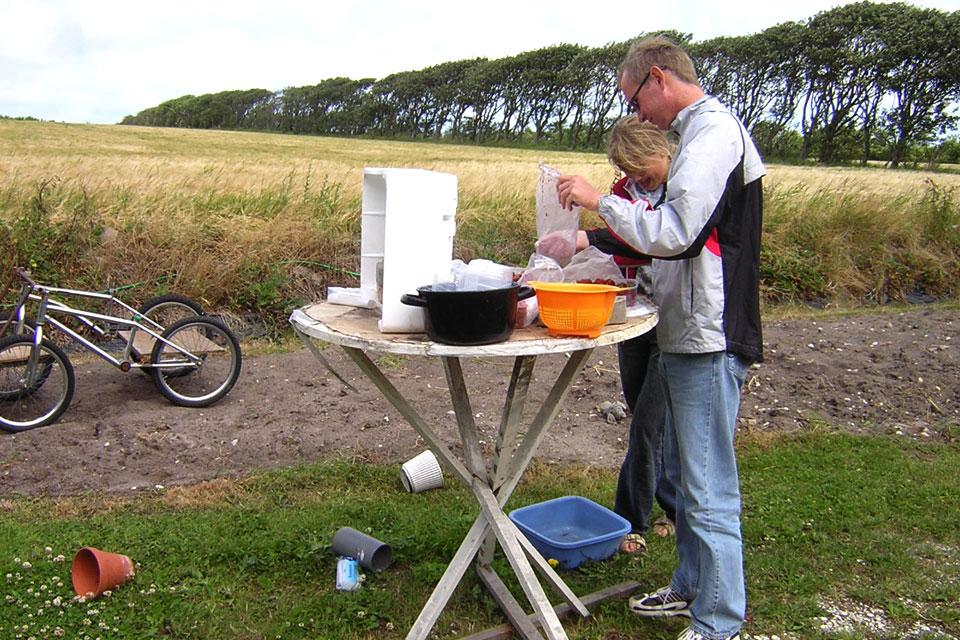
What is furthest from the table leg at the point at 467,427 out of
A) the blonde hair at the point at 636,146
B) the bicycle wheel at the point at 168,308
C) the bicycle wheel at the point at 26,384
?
the bicycle wheel at the point at 168,308

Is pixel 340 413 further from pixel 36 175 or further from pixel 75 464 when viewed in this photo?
pixel 36 175

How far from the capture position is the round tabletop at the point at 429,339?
1.88 m

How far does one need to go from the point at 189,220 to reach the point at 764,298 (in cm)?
636

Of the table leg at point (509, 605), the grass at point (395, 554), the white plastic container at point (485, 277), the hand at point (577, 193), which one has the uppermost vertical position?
the hand at point (577, 193)

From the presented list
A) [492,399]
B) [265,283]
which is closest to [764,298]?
[492,399]

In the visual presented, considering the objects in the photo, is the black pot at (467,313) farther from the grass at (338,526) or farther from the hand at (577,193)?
the grass at (338,526)

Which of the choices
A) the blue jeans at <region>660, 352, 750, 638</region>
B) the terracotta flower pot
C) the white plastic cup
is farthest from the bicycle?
the blue jeans at <region>660, 352, 750, 638</region>

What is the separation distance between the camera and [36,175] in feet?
25.6

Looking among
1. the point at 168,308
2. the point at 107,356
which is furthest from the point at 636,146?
the point at 168,308

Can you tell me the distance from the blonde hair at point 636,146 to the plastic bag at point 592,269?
13.6 inches

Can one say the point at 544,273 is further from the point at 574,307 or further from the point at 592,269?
the point at 574,307

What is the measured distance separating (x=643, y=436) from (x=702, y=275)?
0.99 metres

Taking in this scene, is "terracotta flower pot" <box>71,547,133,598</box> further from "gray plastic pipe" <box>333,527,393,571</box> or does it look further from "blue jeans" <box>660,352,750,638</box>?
"blue jeans" <box>660,352,750,638</box>

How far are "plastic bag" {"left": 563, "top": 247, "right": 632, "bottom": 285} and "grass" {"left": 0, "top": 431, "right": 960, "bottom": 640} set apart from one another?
1.24 m
